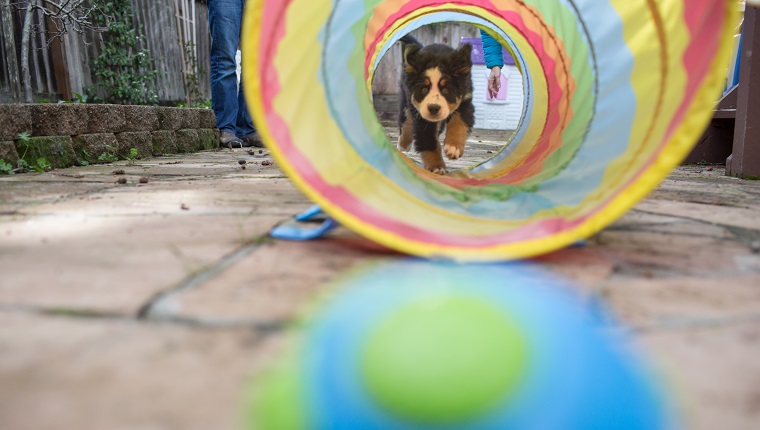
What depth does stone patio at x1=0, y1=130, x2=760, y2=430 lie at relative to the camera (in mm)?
717

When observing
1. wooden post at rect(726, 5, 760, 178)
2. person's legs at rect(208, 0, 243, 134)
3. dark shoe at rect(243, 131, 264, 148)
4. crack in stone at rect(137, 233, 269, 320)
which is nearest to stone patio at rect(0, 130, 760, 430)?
crack in stone at rect(137, 233, 269, 320)

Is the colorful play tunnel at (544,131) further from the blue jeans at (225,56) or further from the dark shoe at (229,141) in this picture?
the dark shoe at (229,141)

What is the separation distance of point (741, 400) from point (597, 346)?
0.20m

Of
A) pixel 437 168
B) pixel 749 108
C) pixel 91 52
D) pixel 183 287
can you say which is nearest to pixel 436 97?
pixel 437 168

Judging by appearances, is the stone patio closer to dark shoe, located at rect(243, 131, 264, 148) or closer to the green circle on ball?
the green circle on ball

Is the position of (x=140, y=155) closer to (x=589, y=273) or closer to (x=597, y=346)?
(x=589, y=273)

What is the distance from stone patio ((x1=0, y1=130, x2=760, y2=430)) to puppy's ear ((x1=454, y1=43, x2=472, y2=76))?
5.49 feet

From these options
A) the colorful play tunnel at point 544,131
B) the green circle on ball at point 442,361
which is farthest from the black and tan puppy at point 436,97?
the green circle on ball at point 442,361

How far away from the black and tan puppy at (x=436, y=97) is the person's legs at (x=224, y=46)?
1.76 metres

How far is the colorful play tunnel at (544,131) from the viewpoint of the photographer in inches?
50.8

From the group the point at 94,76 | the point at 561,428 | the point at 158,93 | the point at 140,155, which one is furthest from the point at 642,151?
the point at 158,93

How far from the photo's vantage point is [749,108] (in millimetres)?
3354

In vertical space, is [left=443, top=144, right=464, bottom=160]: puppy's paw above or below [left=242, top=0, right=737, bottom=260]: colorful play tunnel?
below

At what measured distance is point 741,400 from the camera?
→ 0.73 m
